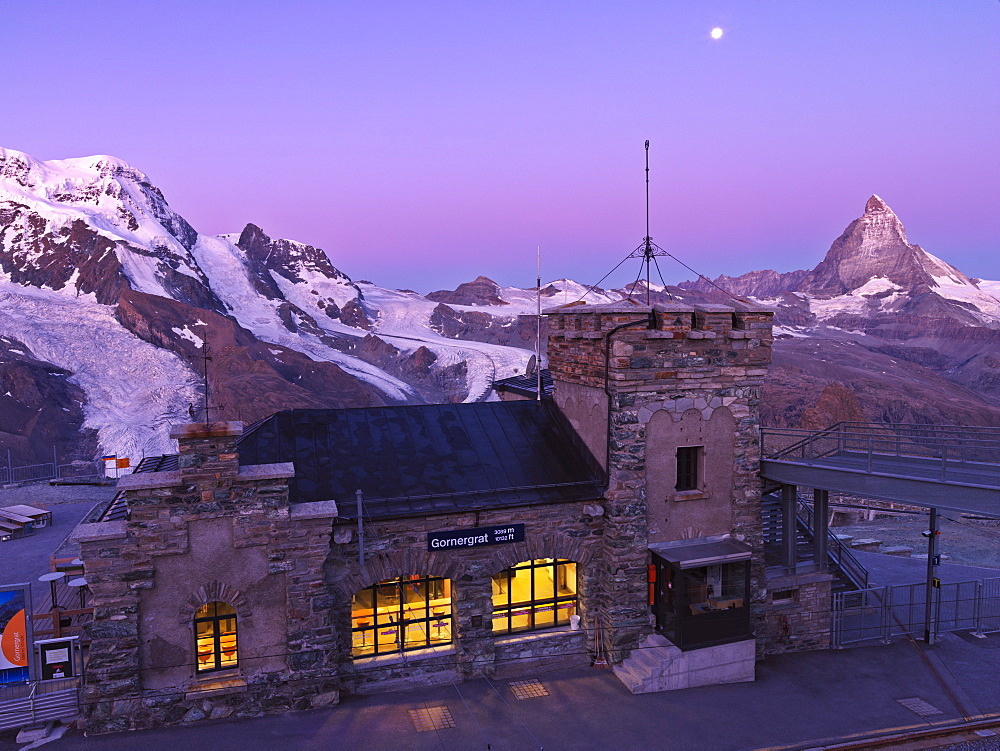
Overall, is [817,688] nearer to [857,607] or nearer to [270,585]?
[857,607]

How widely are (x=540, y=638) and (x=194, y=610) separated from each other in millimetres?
7310

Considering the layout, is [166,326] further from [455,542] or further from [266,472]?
[455,542]

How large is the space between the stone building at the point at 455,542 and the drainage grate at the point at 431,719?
3.59 feet

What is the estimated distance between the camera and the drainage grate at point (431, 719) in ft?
42.6

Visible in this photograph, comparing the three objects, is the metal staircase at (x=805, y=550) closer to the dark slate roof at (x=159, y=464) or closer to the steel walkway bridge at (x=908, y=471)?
the steel walkway bridge at (x=908, y=471)

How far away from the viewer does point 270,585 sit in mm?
13070

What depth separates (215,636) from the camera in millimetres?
13195

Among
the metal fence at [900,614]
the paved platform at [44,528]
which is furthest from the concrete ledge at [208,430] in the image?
the metal fence at [900,614]

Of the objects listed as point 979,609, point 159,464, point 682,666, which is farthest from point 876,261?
point 159,464

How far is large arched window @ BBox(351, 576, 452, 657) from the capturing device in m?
14.5

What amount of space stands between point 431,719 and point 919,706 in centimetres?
1044

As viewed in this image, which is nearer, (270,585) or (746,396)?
(270,585)

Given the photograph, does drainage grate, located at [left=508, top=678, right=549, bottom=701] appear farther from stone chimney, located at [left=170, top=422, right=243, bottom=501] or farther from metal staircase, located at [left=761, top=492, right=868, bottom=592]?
metal staircase, located at [left=761, top=492, right=868, bottom=592]

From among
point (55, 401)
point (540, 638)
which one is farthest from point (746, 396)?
point (55, 401)
